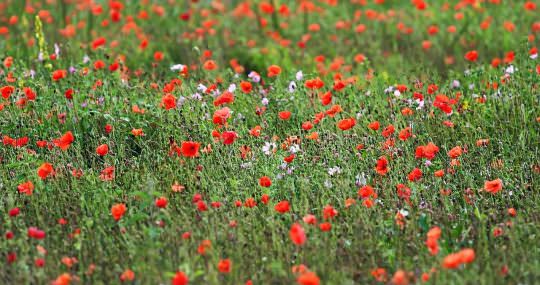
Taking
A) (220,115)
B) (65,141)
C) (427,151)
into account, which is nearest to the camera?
(427,151)

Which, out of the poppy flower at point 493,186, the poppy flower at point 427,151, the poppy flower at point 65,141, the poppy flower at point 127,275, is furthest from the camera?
the poppy flower at point 65,141

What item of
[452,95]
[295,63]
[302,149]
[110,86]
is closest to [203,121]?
[302,149]

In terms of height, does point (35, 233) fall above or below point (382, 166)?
above

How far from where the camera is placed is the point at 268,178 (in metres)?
3.67

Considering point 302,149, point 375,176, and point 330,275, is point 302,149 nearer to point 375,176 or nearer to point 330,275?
point 375,176

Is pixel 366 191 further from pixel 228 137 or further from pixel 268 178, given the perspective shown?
pixel 228 137

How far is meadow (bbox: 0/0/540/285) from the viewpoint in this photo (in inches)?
128

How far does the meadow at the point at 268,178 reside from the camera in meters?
3.26

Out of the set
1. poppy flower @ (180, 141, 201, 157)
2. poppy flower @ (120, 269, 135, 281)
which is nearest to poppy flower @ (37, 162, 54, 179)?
poppy flower @ (180, 141, 201, 157)

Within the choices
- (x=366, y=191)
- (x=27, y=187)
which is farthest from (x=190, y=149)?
(x=366, y=191)

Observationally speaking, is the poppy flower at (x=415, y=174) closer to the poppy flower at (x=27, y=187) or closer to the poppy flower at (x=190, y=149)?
the poppy flower at (x=190, y=149)

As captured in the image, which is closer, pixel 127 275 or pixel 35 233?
pixel 127 275

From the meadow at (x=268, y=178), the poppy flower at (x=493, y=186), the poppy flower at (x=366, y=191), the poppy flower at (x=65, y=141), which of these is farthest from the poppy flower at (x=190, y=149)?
the poppy flower at (x=493, y=186)

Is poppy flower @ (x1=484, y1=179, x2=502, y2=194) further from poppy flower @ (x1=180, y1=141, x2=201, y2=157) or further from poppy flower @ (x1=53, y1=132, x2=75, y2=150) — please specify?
poppy flower @ (x1=53, y1=132, x2=75, y2=150)
